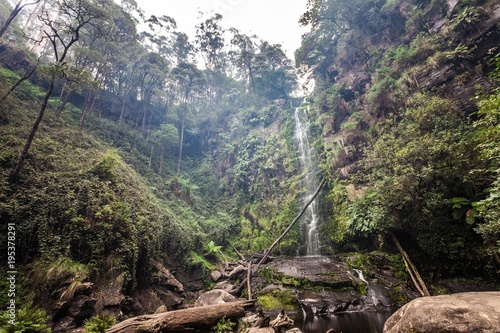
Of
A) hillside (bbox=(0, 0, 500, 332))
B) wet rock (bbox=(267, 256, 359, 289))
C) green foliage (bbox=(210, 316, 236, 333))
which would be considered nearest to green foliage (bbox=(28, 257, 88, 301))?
hillside (bbox=(0, 0, 500, 332))

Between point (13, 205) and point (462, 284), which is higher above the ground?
point (13, 205)

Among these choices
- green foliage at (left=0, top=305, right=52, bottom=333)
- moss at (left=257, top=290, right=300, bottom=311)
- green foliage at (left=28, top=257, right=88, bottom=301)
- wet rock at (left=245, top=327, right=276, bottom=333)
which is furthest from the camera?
moss at (left=257, top=290, right=300, bottom=311)

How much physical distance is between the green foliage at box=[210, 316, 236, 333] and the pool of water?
2476 millimetres

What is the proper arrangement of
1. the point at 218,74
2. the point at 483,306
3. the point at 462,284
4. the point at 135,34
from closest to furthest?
the point at 483,306
the point at 462,284
the point at 135,34
the point at 218,74

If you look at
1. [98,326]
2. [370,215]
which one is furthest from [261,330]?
[370,215]

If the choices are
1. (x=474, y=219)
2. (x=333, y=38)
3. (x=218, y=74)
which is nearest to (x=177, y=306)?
(x=474, y=219)

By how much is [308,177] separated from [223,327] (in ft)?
52.2

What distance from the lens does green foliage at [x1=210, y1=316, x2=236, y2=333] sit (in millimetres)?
6421

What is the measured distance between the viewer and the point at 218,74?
38.4m

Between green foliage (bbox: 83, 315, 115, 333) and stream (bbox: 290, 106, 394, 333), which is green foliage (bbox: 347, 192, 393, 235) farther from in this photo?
green foliage (bbox: 83, 315, 115, 333)

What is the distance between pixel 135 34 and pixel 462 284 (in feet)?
113

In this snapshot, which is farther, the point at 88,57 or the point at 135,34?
the point at 135,34

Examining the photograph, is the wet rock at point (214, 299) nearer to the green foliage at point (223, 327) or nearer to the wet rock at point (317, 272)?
the green foliage at point (223, 327)

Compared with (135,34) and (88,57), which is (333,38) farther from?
(88,57)
